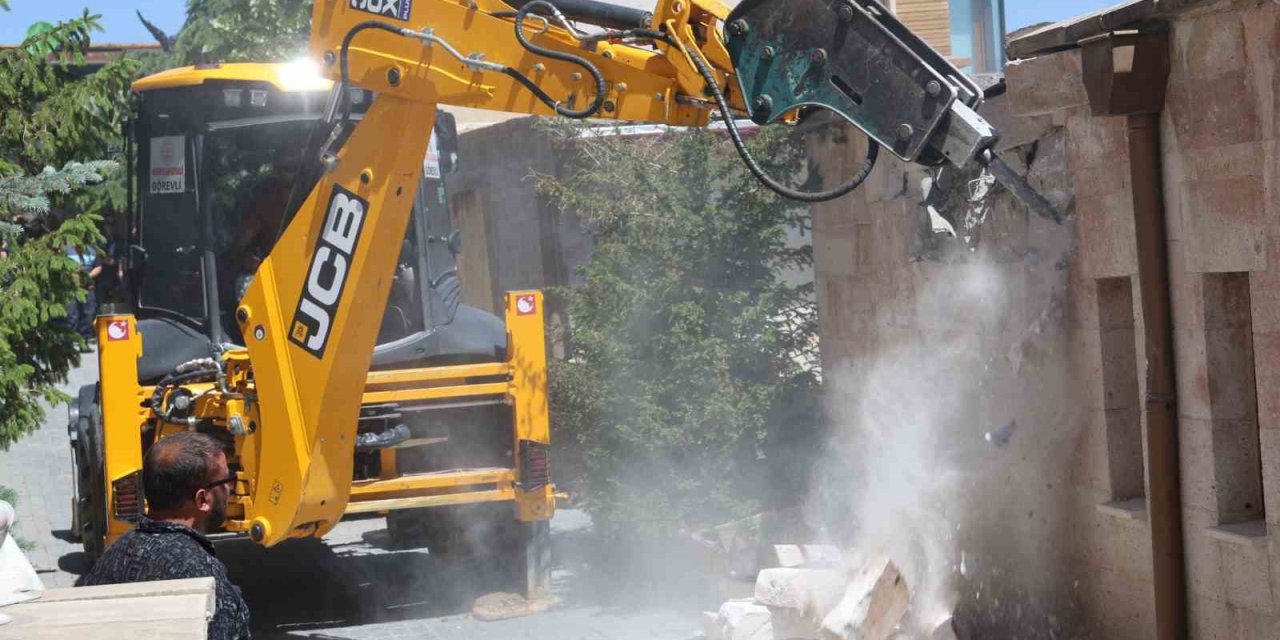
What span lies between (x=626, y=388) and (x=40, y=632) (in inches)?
248

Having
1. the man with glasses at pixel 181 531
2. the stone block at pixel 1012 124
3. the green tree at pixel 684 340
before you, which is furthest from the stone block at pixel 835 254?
the man with glasses at pixel 181 531

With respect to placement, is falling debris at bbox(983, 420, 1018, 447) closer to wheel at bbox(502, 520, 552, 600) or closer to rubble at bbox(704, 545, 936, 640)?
rubble at bbox(704, 545, 936, 640)

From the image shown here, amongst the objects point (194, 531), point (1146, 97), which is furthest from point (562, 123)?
point (194, 531)

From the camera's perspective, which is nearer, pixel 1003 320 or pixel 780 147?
pixel 1003 320

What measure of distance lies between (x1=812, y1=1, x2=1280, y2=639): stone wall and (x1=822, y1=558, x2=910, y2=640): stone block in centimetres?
45

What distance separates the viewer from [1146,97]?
5316 millimetres

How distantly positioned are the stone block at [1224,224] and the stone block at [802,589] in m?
2.64

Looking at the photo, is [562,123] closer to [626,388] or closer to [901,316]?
[626,388]

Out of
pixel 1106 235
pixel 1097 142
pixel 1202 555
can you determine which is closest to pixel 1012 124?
pixel 1097 142

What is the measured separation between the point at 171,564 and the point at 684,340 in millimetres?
5855

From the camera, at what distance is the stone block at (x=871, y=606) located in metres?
6.62

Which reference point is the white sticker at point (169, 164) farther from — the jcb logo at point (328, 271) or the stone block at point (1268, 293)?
the stone block at point (1268, 293)

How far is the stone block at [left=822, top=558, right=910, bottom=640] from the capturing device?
6617mm

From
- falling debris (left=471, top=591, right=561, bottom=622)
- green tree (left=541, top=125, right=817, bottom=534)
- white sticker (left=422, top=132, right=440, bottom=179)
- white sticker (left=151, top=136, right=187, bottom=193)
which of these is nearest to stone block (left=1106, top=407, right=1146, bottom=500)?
green tree (left=541, top=125, right=817, bottom=534)
